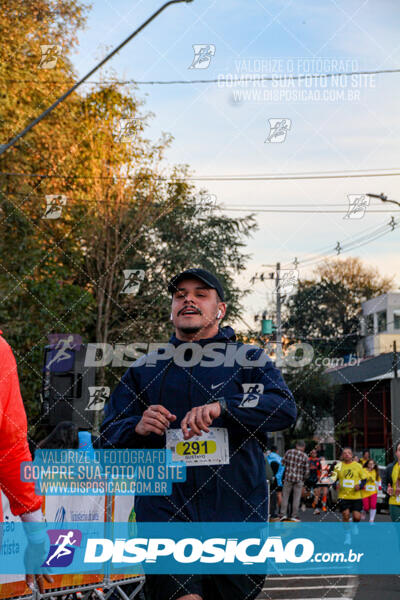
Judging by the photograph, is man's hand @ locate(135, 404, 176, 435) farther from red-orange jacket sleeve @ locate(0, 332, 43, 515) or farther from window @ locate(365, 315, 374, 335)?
window @ locate(365, 315, 374, 335)

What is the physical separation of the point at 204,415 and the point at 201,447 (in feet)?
0.81

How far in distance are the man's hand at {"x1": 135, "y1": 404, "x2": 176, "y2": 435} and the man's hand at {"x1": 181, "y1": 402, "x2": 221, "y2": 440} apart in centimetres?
7

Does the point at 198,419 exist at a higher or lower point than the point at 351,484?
higher

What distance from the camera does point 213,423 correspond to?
3955 millimetres

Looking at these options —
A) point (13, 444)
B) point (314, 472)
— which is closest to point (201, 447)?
point (13, 444)

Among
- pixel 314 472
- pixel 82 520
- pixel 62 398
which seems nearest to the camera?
Answer: pixel 82 520

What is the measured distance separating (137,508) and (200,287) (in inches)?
38.8

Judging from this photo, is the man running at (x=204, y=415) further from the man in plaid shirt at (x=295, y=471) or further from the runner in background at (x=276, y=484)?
the runner in background at (x=276, y=484)

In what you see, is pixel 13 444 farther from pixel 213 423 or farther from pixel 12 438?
pixel 213 423

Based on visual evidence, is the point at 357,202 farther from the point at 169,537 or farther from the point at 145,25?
the point at 169,537

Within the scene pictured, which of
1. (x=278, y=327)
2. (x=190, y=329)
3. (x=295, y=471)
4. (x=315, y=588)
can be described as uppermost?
(x=278, y=327)

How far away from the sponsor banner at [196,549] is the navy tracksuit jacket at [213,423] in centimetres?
8

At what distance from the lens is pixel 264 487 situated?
3.86m

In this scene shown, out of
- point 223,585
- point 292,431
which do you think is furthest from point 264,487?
point 292,431
